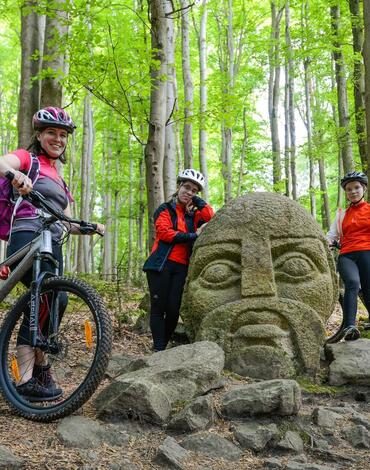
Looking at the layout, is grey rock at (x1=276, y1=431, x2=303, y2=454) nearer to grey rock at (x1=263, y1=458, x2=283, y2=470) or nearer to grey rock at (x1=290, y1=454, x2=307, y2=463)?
grey rock at (x1=290, y1=454, x2=307, y2=463)

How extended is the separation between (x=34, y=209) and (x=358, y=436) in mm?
2765

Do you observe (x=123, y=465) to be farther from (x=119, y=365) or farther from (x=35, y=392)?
(x=119, y=365)

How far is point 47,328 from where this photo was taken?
317 centimetres

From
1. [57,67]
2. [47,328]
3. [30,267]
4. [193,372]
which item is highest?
[57,67]

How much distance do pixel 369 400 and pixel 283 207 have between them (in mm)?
1958

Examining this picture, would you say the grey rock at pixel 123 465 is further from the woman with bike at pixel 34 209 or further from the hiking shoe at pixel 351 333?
the hiking shoe at pixel 351 333

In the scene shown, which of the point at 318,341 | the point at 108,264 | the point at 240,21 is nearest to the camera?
the point at 318,341

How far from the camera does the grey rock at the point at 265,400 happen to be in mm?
3168

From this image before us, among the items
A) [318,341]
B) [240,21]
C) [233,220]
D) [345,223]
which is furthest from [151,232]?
[240,21]

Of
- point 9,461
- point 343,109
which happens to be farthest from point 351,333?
point 343,109

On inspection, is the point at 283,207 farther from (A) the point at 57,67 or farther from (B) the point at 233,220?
(A) the point at 57,67

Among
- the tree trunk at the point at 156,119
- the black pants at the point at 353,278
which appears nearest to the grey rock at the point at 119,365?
the tree trunk at the point at 156,119

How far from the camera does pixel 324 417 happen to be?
3.29m

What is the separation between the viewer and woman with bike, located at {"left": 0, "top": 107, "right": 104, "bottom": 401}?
3.18 meters
